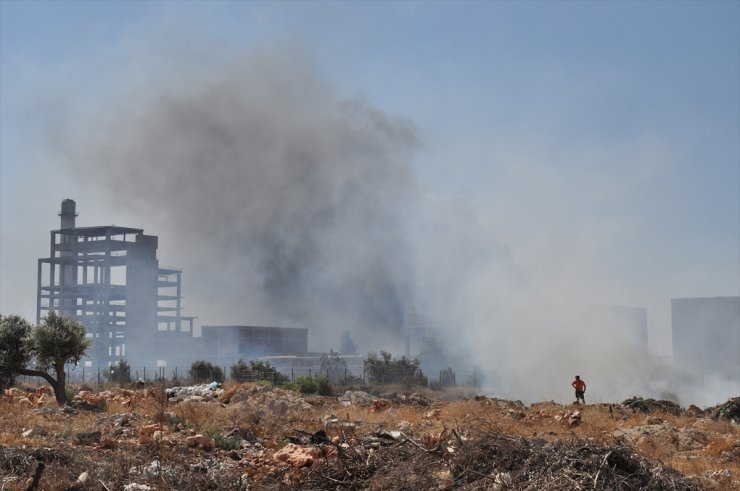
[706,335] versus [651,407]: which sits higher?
[706,335]

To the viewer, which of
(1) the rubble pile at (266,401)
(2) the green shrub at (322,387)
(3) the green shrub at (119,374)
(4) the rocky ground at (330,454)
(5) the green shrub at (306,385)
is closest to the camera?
(4) the rocky ground at (330,454)

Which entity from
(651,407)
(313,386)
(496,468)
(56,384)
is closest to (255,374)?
(313,386)

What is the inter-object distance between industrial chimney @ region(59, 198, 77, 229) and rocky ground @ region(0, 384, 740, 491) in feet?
210

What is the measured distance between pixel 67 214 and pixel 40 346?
59.6 m

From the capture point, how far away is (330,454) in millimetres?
14148

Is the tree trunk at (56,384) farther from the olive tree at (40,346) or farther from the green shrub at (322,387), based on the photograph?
the green shrub at (322,387)

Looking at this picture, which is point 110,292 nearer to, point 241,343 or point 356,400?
point 241,343

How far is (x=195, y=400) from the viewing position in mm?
28781

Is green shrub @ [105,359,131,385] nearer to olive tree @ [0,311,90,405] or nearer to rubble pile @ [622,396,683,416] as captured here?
olive tree @ [0,311,90,405]

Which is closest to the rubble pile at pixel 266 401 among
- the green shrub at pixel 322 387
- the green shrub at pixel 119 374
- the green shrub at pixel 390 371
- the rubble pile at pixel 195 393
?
the rubble pile at pixel 195 393

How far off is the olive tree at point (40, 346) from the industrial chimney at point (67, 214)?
2283 inches

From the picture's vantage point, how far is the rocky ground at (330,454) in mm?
12062

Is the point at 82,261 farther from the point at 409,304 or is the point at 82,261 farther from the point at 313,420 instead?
the point at 313,420

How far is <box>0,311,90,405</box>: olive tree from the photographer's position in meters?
28.5
